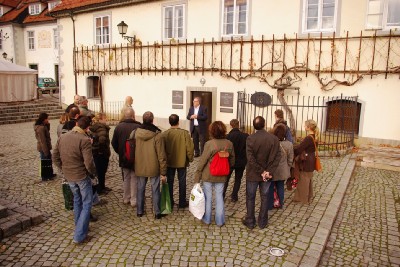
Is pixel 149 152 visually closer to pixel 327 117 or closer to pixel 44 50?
pixel 327 117

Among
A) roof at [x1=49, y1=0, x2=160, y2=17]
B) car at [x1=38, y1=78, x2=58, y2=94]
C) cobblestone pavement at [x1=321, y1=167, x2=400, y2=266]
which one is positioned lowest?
cobblestone pavement at [x1=321, y1=167, x2=400, y2=266]

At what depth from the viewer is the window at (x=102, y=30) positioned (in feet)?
57.2

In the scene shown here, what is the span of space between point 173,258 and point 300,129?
864 cm

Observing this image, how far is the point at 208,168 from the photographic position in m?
5.43

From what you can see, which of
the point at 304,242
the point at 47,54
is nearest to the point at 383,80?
the point at 304,242

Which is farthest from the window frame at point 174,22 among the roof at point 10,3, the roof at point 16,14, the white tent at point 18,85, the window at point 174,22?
the roof at point 10,3

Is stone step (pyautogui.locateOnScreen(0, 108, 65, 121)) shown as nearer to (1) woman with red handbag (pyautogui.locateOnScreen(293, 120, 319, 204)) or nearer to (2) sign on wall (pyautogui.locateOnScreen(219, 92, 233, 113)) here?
(2) sign on wall (pyautogui.locateOnScreen(219, 92, 233, 113))

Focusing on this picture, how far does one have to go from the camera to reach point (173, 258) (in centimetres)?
460

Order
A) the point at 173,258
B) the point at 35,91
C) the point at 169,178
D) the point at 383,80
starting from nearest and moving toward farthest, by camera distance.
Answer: the point at 173,258
the point at 169,178
the point at 383,80
the point at 35,91

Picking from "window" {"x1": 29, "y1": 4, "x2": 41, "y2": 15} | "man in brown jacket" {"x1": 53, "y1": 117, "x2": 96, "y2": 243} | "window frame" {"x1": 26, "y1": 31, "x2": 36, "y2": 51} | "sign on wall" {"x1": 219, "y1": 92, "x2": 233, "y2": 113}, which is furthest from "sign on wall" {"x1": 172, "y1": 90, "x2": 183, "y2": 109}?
"window" {"x1": 29, "y1": 4, "x2": 41, "y2": 15}

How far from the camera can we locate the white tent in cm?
1941

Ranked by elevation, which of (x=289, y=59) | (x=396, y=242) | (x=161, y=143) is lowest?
(x=396, y=242)

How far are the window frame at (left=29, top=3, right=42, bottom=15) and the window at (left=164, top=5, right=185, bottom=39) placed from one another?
2209 cm

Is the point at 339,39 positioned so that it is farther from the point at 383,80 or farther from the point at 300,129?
the point at 300,129
